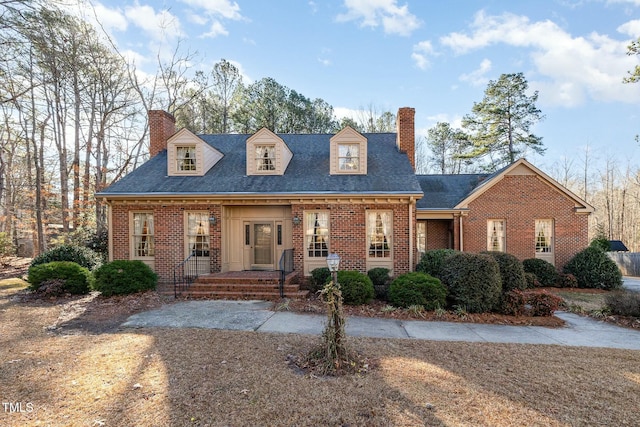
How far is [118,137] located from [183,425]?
22181mm

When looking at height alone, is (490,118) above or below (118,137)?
above

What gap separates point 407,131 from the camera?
1304cm

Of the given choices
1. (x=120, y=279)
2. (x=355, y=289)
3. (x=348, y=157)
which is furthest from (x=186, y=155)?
(x=355, y=289)

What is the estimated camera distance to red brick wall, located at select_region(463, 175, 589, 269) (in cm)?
1299

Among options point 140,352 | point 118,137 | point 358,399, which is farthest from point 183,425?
point 118,137

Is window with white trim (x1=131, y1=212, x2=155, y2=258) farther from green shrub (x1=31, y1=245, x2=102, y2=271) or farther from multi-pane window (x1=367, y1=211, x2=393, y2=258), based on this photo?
multi-pane window (x1=367, y1=211, x2=393, y2=258)

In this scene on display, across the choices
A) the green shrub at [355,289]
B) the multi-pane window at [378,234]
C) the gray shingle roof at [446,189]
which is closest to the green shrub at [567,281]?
the gray shingle roof at [446,189]

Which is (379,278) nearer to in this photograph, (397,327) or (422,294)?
(422,294)

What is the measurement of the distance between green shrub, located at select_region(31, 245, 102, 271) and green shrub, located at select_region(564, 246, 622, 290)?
1883 centimetres

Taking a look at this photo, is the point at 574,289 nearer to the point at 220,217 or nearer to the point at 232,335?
the point at 232,335

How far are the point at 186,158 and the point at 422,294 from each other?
10024 millimetres

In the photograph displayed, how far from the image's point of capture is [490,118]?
25.6 m

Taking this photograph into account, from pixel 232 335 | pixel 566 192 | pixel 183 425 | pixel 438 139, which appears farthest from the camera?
pixel 438 139

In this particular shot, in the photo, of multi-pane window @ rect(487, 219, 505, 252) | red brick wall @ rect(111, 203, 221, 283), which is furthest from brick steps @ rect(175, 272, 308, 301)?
multi-pane window @ rect(487, 219, 505, 252)
